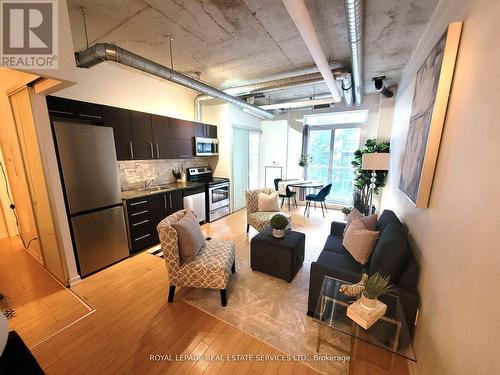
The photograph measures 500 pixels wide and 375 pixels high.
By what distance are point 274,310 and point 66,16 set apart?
10.7ft

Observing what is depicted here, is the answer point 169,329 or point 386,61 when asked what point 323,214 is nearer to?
point 386,61

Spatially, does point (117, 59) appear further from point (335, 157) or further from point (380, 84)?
point (335, 157)

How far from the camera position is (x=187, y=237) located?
203cm

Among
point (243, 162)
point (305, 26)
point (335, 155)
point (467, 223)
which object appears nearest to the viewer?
point (467, 223)

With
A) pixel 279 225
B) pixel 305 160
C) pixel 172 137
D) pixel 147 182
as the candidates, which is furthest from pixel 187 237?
pixel 305 160

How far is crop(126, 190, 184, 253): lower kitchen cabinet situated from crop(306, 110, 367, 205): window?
13.4 ft

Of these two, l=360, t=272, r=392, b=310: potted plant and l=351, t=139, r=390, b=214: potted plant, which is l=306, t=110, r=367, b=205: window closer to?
l=351, t=139, r=390, b=214: potted plant

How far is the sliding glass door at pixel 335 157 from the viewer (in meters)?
5.27

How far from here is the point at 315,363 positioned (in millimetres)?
1529

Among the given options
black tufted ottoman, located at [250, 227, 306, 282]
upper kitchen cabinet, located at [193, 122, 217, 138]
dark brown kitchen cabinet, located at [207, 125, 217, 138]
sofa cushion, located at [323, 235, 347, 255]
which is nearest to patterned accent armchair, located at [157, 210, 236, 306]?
black tufted ottoman, located at [250, 227, 306, 282]

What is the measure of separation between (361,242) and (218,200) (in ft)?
10.5

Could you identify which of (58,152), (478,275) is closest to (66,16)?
(58,152)

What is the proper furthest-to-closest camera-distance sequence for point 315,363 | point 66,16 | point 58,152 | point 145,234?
1. point 145,234
2. point 58,152
3. point 66,16
4. point 315,363

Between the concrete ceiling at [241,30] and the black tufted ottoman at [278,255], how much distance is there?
8.02ft
